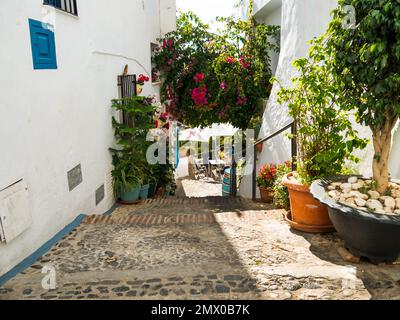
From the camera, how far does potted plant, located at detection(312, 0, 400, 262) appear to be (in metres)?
2.63

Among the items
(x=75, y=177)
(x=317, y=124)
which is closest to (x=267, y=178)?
(x=317, y=124)

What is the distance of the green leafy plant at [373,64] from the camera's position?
2.58 meters

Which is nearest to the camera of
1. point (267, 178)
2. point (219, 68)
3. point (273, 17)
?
point (267, 178)

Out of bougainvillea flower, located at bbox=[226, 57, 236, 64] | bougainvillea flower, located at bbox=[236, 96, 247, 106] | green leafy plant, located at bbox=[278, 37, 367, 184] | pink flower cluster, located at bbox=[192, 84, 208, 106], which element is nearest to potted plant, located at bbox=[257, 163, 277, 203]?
green leafy plant, located at bbox=[278, 37, 367, 184]

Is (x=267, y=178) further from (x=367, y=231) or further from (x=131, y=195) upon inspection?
(x=367, y=231)

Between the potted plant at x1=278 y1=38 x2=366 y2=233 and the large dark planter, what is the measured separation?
0.61 meters

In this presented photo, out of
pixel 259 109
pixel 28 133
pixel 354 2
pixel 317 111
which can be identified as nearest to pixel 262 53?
pixel 259 109

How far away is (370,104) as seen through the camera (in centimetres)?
283

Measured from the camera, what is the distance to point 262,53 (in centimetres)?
919

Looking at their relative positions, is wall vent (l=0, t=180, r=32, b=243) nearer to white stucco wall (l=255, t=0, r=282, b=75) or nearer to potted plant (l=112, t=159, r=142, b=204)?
potted plant (l=112, t=159, r=142, b=204)

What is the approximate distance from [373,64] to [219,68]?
6533mm

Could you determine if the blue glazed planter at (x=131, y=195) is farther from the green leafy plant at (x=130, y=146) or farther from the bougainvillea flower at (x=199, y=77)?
the bougainvillea flower at (x=199, y=77)
